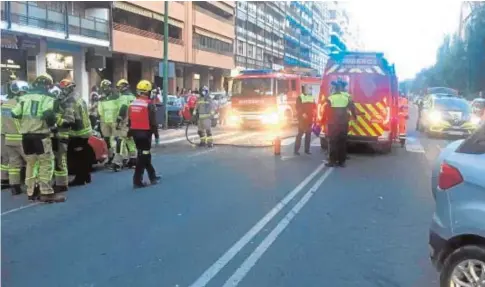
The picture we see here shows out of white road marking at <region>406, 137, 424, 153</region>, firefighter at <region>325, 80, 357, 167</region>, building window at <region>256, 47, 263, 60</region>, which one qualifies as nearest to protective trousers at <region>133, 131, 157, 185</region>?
firefighter at <region>325, 80, 357, 167</region>

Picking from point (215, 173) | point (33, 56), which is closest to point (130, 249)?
point (215, 173)

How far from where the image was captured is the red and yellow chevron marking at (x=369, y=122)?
14.9 meters

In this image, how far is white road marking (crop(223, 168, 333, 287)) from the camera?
17.0 feet

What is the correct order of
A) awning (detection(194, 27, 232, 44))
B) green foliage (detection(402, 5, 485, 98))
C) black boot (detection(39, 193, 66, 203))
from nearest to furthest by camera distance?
1. black boot (detection(39, 193, 66, 203))
2. awning (detection(194, 27, 232, 44))
3. green foliage (detection(402, 5, 485, 98))

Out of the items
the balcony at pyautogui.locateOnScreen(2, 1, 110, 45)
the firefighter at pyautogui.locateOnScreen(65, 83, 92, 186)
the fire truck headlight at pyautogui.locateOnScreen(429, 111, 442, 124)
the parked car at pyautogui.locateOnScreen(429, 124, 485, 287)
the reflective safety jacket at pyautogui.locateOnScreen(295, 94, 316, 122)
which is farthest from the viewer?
the balcony at pyautogui.locateOnScreen(2, 1, 110, 45)

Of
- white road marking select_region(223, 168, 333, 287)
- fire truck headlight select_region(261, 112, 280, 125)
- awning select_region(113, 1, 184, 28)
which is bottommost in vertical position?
white road marking select_region(223, 168, 333, 287)

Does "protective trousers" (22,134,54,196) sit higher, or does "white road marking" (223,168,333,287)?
"protective trousers" (22,134,54,196)

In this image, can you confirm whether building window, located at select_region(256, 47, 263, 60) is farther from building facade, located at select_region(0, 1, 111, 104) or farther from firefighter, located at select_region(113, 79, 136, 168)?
firefighter, located at select_region(113, 79, 136, 168)

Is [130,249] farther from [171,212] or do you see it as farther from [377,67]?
[377,67]

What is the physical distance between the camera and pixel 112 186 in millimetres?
10070

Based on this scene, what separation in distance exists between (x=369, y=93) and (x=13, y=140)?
916cm

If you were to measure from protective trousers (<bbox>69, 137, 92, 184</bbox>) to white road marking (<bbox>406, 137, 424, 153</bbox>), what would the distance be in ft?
31.7

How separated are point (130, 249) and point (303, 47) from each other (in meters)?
106

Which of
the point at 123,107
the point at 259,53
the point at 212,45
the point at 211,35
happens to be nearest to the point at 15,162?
the point at 123,107
